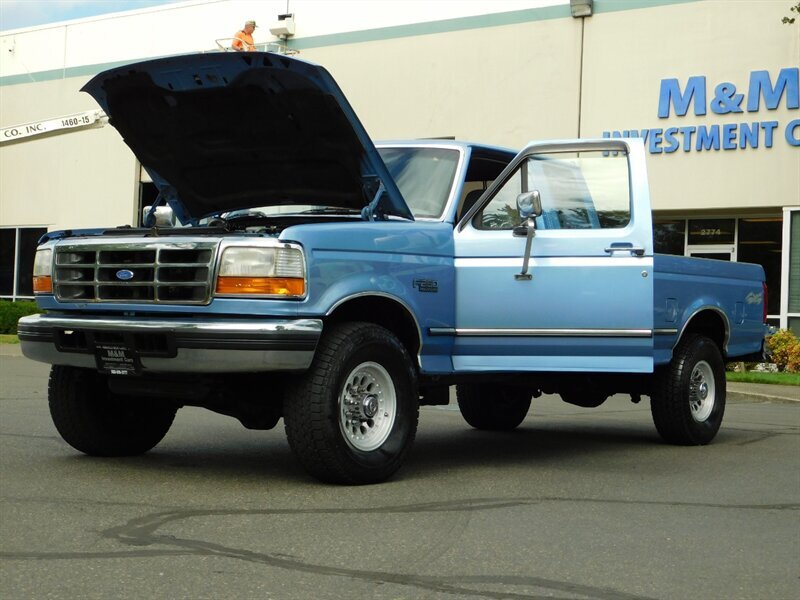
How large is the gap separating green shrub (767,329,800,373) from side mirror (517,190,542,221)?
14.5 m

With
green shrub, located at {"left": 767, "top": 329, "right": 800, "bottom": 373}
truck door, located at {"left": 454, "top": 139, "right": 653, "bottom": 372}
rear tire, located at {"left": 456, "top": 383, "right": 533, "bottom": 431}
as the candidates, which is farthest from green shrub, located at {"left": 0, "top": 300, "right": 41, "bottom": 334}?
truck door, located at {"left": 454, "top": 139, "right": 653, "bottom": 372}

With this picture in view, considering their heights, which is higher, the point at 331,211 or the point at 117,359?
the point at 331,211

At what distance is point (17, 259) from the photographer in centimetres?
3438

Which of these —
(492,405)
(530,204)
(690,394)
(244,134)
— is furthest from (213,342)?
(690,394)

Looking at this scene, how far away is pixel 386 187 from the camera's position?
298 inches

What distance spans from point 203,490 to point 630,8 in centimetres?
1966

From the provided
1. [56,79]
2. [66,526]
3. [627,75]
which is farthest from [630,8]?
[66,526]

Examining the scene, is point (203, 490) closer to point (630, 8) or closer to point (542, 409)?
point (542, 409)

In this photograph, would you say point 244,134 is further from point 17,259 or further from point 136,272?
point 17,259

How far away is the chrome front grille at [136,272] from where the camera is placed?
6691 mm

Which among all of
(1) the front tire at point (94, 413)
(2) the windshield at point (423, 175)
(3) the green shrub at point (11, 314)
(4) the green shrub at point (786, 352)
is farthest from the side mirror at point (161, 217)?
(3) the green shrub at point (11, 314)

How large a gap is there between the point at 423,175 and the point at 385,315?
4.03ft

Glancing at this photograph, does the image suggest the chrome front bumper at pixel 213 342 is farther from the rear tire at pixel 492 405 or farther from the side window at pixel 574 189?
the rear tire at pixel 492 405

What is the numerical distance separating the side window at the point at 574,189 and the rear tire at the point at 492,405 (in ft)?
7.36
